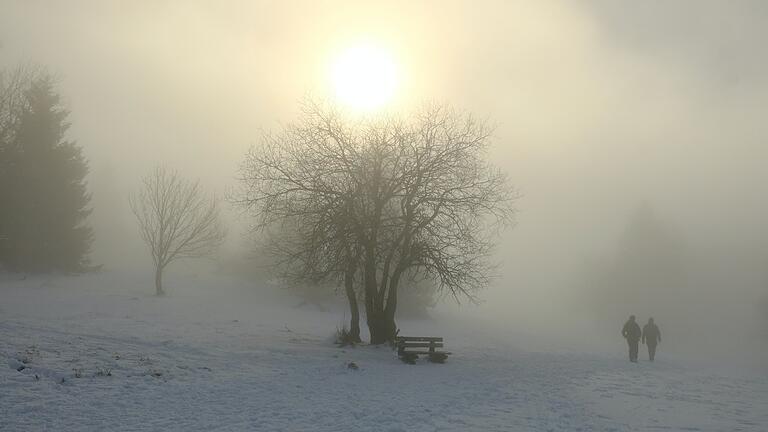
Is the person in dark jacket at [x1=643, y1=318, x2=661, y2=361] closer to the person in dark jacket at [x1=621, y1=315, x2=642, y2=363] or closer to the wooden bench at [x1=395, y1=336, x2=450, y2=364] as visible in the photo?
the person in dark jacket at [x1=621, y1=315, x2=642, y2=363]

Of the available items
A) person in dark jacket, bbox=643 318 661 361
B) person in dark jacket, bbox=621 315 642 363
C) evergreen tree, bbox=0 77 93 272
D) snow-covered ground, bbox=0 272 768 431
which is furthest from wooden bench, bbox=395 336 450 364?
evergreen tree, bbox=0 77 93 272

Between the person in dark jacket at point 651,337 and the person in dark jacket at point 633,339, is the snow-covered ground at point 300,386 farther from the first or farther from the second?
the person in dark jacket at point 651,337

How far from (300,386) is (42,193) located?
32253 mm

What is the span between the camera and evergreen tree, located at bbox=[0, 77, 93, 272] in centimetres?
3478

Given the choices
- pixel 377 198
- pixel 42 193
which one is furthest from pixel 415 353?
pixel 42 193

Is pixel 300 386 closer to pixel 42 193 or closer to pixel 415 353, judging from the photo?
pixel 415 353

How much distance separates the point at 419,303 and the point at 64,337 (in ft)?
111

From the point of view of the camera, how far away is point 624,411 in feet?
39.2

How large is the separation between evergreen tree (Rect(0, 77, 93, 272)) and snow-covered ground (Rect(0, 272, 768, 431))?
12334 mm

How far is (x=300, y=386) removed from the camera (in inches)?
516

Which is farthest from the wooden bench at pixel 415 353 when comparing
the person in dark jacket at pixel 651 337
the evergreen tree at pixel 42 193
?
the evergreen tree at pixel 42 193

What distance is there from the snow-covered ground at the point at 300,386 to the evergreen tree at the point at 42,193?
12334 mm

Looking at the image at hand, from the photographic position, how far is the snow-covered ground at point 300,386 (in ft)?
31.8

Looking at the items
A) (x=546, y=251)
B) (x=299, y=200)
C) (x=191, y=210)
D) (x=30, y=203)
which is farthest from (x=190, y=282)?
(x=546, y=251)
